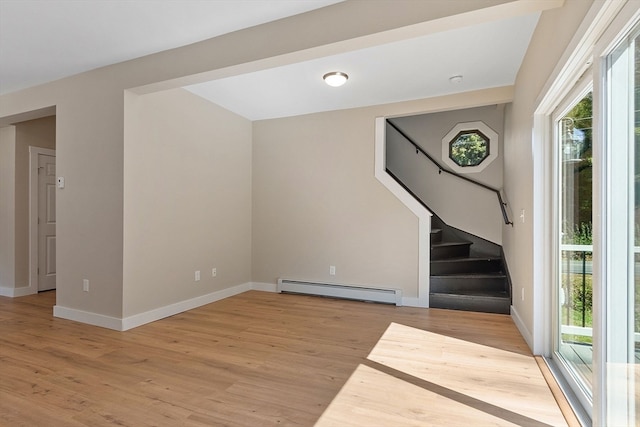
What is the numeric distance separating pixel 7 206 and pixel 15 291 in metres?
1.20

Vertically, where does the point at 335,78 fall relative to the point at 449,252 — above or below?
above

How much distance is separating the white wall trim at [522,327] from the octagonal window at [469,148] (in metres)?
2.36

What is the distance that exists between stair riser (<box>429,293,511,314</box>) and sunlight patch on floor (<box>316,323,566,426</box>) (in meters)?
1.12

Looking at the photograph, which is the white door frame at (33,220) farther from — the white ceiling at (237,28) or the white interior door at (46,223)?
the white ceiling at (237,28)

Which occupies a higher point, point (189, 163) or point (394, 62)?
point (394, 62)

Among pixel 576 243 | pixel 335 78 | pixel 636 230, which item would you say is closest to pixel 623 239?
pixel 636 230

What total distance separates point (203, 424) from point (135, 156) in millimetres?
2681

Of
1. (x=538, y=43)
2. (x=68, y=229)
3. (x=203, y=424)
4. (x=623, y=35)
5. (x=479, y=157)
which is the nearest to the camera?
(x=623, y=35)

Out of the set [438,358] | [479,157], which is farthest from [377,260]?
[479,157]

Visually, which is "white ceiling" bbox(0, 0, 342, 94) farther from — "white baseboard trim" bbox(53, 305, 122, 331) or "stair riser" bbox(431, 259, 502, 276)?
"stair riser" bbox(431, 259, 502, 276)

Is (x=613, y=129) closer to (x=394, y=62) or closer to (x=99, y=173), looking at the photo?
(x=394, y=62)

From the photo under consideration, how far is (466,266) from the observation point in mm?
4637

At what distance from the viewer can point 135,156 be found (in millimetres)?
3518

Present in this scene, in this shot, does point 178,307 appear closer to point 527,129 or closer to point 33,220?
point 33,220
